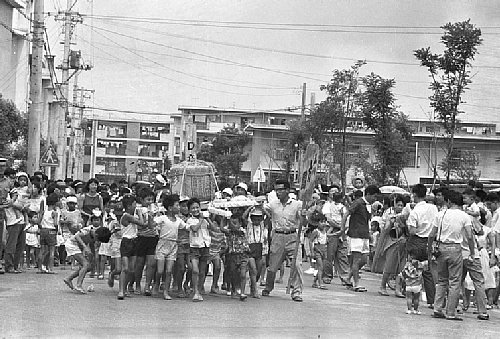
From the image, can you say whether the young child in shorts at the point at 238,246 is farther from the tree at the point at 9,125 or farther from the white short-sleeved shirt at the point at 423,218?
the tree at the point at 9,125

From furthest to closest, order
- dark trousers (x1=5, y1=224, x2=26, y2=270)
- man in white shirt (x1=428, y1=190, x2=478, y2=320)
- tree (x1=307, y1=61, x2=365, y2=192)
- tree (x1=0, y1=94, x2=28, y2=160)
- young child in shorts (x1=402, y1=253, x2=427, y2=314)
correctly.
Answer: tree (x1=0, y1=94, x2=28, y2=160) → tree (x1=307, y1=61, x2=365, y2=192) → dark trousers (x1=5, y1=224, x2=26, y2=270) → young child in shorts (x1=402, y1=253, x2=427, y2=314) → man in white shirt (x1=428, y1=190, x2=478, y2=320)

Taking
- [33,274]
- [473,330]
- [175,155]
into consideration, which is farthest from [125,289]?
[175,155]

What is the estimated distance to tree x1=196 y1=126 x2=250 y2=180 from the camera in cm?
6888

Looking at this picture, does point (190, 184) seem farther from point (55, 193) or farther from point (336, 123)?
point (55, 193)

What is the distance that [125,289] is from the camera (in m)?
14.4

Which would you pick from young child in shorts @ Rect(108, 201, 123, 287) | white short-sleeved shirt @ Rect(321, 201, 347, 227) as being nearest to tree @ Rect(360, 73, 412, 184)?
white short-sleeved shirt @ Rect(321, 201, 347, 227)

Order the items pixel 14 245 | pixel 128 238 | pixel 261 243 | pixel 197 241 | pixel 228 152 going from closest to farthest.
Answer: pixel 128 238, pixel 197 241, pixel 261 243, pixel 14 245, pixel 228 152

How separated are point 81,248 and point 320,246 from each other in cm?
545

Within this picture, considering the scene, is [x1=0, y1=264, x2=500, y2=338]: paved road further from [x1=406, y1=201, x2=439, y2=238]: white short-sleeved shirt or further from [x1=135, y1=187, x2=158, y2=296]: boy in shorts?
[x1=406, y1=201, x2=439, y2=238]: white short-sleeved shirt

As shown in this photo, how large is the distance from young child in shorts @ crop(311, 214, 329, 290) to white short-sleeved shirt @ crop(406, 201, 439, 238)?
3.30m

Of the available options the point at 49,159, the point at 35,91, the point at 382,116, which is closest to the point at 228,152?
the point at 382,116

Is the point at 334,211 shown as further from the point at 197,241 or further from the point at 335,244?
the point at 197,241

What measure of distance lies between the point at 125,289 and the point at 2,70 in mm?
59405

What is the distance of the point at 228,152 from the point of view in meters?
71.7
